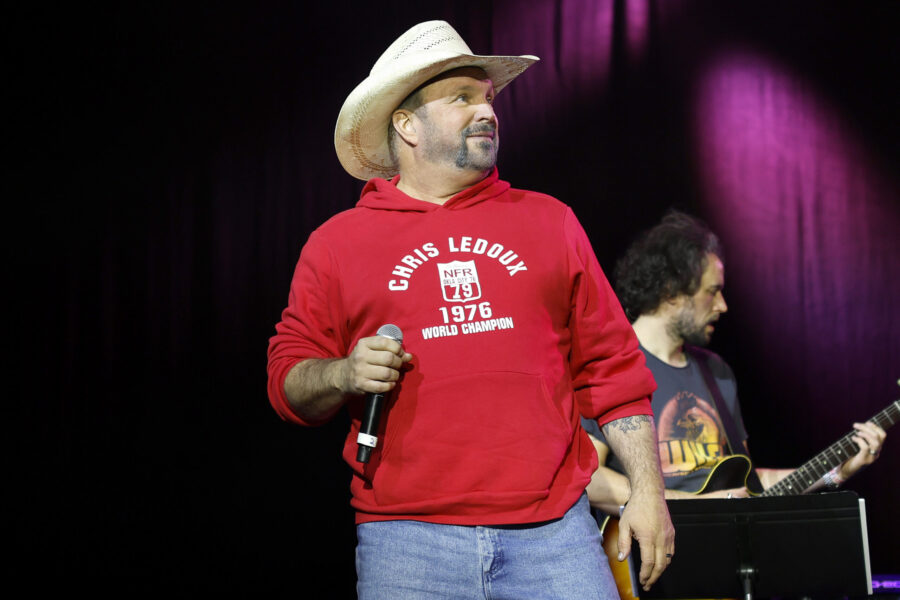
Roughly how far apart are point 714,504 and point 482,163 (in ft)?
4.85

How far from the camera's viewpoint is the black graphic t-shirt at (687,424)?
3547mm

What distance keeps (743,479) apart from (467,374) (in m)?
2.11

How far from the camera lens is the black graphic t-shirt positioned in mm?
3547

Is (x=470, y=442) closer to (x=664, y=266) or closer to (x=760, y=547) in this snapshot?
(x=760, y=547)

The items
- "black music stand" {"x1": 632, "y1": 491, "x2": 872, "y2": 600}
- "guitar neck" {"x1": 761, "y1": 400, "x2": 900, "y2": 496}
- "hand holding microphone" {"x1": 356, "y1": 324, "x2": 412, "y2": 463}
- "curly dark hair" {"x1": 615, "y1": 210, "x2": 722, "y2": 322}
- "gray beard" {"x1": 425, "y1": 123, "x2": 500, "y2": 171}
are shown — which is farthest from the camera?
"curly dark hair" {"x1": 615, "y1": 210, "x2": 722, "y2": 322}

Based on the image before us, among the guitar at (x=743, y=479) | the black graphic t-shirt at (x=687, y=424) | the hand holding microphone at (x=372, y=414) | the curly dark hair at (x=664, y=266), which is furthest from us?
the curly dark hair at (x=664, y=266)

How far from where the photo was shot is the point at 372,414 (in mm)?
1795

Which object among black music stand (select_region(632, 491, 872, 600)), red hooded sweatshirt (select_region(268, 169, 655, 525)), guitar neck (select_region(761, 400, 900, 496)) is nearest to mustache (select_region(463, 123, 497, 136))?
red hooded sweatshirt (select_region(268, 169, 655, 525))

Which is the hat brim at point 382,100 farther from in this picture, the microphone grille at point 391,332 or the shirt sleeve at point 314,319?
the microphone grille at point 391,332

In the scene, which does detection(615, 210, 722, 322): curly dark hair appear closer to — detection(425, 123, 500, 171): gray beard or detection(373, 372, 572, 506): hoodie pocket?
detection(425, 123, 500, 171): gray beard

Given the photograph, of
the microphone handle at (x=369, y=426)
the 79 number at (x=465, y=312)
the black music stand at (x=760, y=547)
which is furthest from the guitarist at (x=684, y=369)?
the microphone handle at (x=369, y=426)

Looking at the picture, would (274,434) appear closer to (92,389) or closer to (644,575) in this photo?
(92,389)

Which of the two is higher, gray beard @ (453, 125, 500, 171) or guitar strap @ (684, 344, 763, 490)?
gray beard @ (453, 125, 500, 171)

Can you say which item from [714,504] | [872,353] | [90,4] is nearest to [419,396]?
[714,504]
